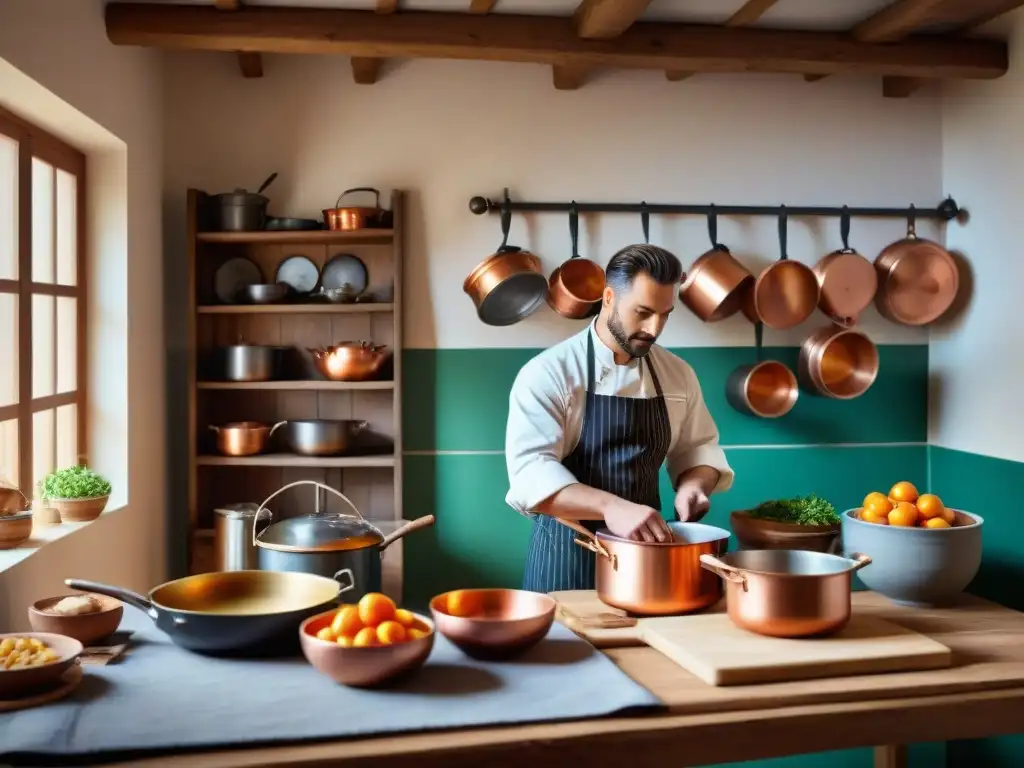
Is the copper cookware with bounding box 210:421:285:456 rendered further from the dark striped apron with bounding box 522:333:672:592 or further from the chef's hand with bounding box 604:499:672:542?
the chef's hand with bounding box 604:499:672:542

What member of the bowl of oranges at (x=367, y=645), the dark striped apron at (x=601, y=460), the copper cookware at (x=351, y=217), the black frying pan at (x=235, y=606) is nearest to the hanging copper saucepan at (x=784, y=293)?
the dark striped apron at (x=601, y=460)

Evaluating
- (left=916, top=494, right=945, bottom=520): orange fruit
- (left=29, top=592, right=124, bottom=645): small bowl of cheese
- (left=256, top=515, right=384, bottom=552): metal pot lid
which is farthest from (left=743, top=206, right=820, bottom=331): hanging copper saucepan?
(left=29, top=592, right=124, bottom=645): small bowl of cheese

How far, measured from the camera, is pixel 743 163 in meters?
3.96

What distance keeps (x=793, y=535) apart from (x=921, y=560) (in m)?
0.99

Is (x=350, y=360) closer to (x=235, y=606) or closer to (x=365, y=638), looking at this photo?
(x=235, y=606)

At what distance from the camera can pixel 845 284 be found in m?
3.85

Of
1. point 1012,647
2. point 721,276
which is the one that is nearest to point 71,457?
point 721,276

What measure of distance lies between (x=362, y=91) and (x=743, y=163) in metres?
1.53

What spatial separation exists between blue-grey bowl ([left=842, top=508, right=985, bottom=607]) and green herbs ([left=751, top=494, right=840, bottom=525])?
957 millimetres

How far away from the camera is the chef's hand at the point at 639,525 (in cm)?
210

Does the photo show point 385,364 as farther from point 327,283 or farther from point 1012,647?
point 1012,647

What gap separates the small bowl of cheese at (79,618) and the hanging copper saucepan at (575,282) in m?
2.20

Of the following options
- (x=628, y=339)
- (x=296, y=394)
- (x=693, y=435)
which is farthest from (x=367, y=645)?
(x=296, y=394)

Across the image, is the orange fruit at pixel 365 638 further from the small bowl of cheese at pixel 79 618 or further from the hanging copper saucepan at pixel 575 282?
the hanging copper saucepan at pixel 575 282
